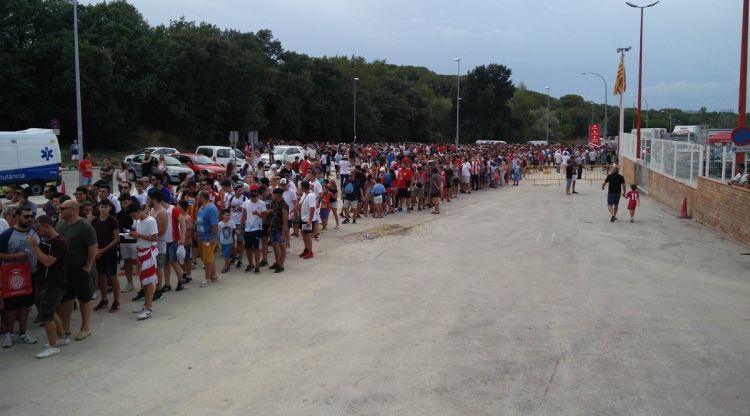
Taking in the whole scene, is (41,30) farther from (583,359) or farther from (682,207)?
(583,359)

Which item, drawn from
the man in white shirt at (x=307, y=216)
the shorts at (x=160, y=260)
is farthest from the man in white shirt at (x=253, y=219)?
the shorts at (x=160, y=260)

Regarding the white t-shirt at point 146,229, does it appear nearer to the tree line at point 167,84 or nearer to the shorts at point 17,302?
the shorts at point 17,302

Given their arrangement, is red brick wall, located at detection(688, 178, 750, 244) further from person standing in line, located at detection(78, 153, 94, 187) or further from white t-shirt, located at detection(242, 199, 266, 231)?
person standing in line, located at detection(78, 153, 94, 187)

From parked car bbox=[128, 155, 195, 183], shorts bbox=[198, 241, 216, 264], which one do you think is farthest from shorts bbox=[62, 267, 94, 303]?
parked car bbox=[128, 155, 195, 183]

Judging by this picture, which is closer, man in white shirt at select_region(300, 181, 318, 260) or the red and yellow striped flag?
man in white shirt at select_region(300, 181, 318, 260)

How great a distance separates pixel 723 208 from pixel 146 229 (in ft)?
48.9

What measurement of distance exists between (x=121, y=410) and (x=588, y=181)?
36132 millimetres

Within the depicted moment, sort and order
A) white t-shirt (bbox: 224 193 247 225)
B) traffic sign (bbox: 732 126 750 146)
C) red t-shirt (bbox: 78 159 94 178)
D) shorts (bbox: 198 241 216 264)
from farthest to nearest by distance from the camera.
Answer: red t-shirt (bbox: 78 159 94 178) → traffic sign (bbox: 732 126 750 146) → white t-shirt (bbox: 224 193 247 225) → shorts (bbox: 198 241 216 264)

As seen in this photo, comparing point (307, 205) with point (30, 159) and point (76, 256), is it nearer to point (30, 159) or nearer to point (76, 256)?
point (76, 256)

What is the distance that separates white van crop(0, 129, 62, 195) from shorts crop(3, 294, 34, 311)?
58.1ft

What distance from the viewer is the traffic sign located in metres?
15.5

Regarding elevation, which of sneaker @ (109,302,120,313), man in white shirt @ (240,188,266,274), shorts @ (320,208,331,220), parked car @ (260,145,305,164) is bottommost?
sneaker @ (109,302,120,313)

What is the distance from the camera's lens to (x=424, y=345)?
23.6 feet

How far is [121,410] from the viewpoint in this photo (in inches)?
219
